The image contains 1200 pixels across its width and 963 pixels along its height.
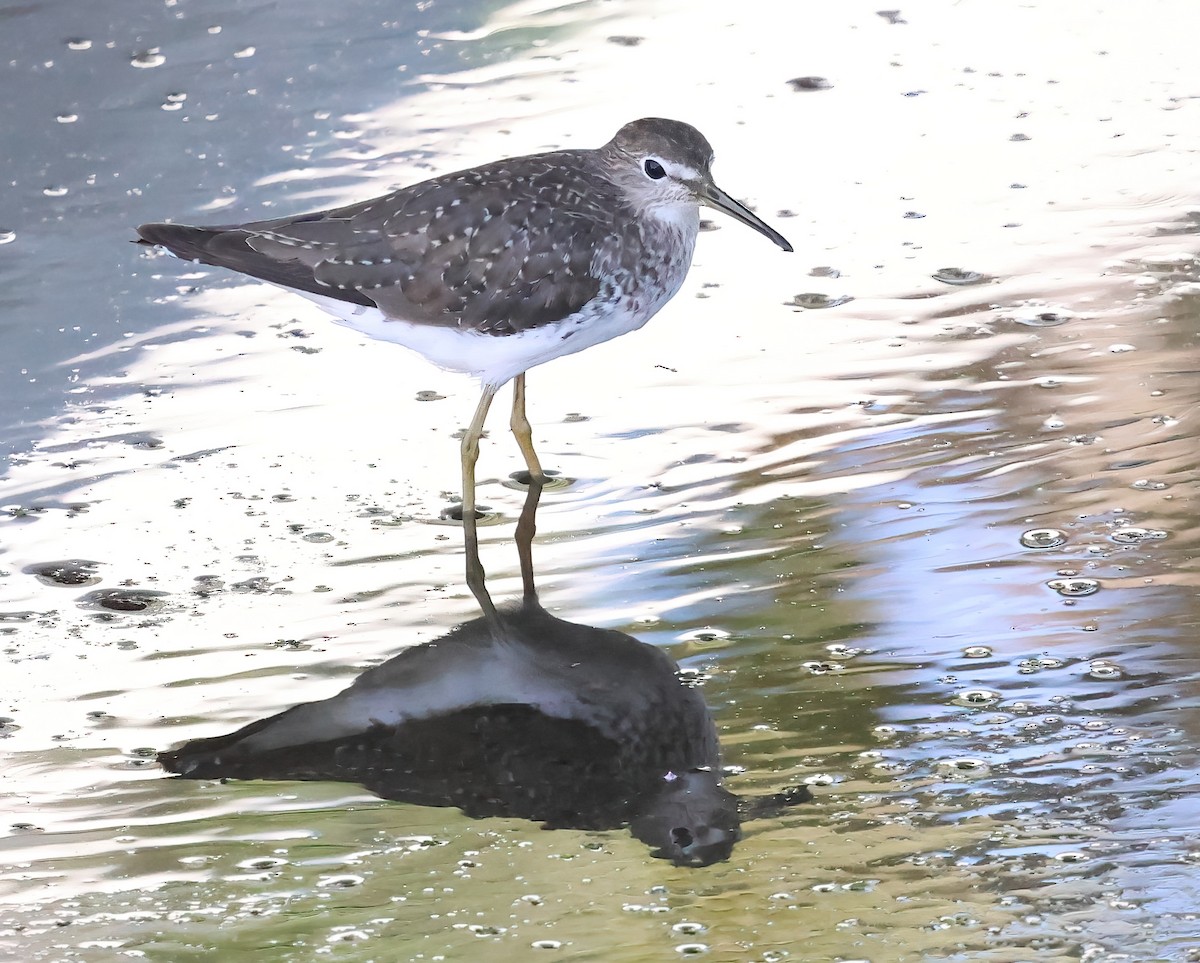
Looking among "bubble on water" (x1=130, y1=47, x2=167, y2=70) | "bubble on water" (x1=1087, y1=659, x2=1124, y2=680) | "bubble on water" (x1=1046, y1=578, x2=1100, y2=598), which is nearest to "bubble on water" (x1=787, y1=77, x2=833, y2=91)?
"bubble on water" (x1=130, y1=47, x2=167, y2=70)

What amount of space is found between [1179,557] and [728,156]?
115 inches

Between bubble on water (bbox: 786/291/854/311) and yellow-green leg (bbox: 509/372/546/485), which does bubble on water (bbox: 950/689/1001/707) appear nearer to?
yellow-green leg (bbox: 509/372/546/485)

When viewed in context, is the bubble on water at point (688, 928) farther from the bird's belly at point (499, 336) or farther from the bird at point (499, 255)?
the bird's belly at point (499, 336)

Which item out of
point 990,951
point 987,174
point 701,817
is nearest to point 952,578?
point 701,817

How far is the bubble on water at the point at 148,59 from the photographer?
7059mm

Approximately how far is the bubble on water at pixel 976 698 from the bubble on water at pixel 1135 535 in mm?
746

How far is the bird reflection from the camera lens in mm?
3398

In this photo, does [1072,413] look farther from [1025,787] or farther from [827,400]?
[1025,787]

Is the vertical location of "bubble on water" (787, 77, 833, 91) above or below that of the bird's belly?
above

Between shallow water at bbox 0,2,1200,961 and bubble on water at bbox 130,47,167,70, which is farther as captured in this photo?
bubble on water at bbox 130,47,167,70

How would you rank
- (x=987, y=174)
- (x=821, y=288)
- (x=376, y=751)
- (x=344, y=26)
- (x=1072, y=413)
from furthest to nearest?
(x=344, y=26), (x=987, y=174), (x=821, y=288), (x=1072, y=413), (x=376, y=751)

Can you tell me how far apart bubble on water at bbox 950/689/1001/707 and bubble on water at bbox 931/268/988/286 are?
221 centimetres

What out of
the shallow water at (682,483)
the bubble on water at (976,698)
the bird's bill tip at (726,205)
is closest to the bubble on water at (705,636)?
the shallow water at (682,483)

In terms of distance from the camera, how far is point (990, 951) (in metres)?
2.88
